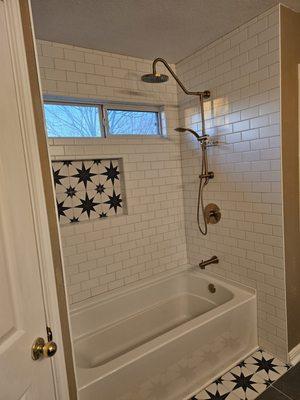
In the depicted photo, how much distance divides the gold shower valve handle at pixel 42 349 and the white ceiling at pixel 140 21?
5.76 feet

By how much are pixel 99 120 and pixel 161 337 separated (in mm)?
1758

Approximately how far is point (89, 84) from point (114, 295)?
178 cm

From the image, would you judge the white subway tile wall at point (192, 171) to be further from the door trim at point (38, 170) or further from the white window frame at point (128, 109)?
the door trim at point (38, 170)

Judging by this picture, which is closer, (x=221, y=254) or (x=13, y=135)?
(x=13, y=135)

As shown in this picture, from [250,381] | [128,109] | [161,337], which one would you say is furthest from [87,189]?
[250,381]

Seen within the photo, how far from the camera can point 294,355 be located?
2.02 metres

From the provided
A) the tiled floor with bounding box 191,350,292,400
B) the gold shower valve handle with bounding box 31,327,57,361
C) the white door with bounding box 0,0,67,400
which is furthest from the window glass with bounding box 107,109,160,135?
the tiled floor with bounding box 191,350,292,400

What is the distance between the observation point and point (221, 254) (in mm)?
2404

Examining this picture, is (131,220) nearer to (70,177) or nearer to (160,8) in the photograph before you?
(70,177)

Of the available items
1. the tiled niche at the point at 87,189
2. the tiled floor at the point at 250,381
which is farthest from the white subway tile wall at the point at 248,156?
the tiled niche at the point at 87,189

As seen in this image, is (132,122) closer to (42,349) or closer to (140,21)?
(140,21)

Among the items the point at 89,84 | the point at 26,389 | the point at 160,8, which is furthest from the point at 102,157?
the point at 26,389

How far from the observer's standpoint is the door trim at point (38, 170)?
0.88 metres

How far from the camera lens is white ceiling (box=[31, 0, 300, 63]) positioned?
5.31 feet
